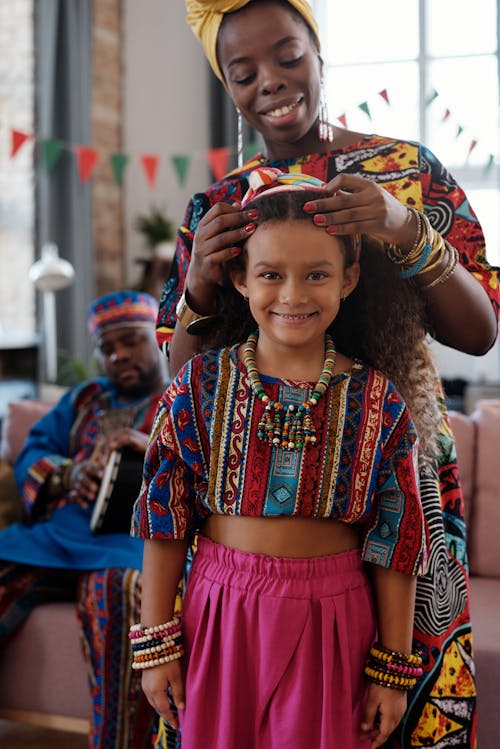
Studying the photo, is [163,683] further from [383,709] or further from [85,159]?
[85,159]

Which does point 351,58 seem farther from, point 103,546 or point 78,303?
point 103,546

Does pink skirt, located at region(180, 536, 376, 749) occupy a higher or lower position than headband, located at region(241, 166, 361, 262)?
lower

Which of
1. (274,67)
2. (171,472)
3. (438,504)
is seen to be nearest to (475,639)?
(438,504)

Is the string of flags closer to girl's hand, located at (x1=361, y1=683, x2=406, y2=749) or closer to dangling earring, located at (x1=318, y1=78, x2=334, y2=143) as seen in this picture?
dangling earring, located at (x1=318, y1=78, x2=334, y2=143)

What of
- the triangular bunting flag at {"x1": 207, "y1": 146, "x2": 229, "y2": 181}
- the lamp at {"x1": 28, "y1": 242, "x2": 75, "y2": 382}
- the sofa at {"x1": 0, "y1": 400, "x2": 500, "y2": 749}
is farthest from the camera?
the triangular bunting flag at {"x1": 207, "y1": 146, "x2": 229, "y2": 181}

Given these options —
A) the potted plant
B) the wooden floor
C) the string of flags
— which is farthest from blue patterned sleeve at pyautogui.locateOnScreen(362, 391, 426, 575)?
the potted plant

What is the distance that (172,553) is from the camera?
42.4 inches

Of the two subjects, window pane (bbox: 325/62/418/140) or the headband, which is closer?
the headband

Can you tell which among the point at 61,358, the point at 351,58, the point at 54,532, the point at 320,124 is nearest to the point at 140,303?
the point at 54,532

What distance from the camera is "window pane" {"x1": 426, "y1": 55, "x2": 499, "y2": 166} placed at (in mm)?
5195

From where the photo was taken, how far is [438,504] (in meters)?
1.12

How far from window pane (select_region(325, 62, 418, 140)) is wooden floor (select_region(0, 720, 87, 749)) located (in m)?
4.13

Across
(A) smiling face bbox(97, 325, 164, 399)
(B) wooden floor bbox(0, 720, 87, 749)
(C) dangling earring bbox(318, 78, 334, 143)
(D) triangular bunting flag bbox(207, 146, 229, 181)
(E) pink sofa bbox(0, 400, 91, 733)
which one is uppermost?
(D) triangular bunting flag bbox(207, 146, 229, 181)

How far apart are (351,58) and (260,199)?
16.2ft
